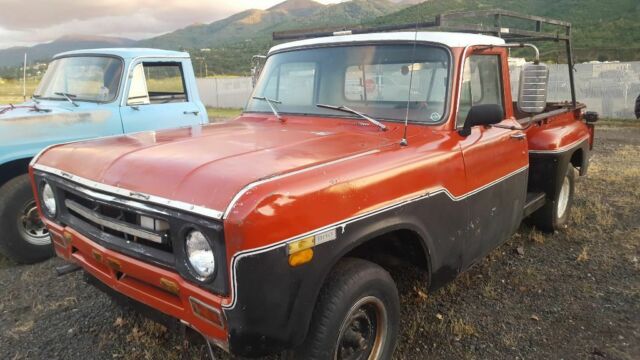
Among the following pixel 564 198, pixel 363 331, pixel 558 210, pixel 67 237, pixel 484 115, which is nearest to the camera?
pixel 363 331

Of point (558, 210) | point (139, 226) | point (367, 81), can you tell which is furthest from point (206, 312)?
point (558, 210)

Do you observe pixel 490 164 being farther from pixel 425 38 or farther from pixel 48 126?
pixel 48 126

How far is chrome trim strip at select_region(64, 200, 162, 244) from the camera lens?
2.30m

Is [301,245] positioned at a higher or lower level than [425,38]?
lower

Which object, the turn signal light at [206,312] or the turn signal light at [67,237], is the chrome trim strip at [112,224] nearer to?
the turn signal light at [67,237]

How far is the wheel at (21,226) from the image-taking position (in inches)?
174

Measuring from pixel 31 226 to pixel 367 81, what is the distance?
3350 millimetres

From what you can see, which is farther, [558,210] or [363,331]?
[558,210]

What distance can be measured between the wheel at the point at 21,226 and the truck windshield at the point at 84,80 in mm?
1324

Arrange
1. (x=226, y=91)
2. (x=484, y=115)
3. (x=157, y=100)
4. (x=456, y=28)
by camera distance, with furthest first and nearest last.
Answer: (x=226, y=91)
(x=157, y=100)
(x=456, y=28)
(x=484, y=115)

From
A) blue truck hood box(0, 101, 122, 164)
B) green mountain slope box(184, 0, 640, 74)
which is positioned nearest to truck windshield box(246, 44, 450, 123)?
blue truck hood box(0, 101, 122, 164)

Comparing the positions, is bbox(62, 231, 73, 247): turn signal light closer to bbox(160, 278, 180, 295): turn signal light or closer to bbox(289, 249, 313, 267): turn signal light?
bbox(160, 278, 180, 295): turn signal light

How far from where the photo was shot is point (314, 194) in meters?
2.20

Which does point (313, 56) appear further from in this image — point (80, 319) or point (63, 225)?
point (80, 319)
